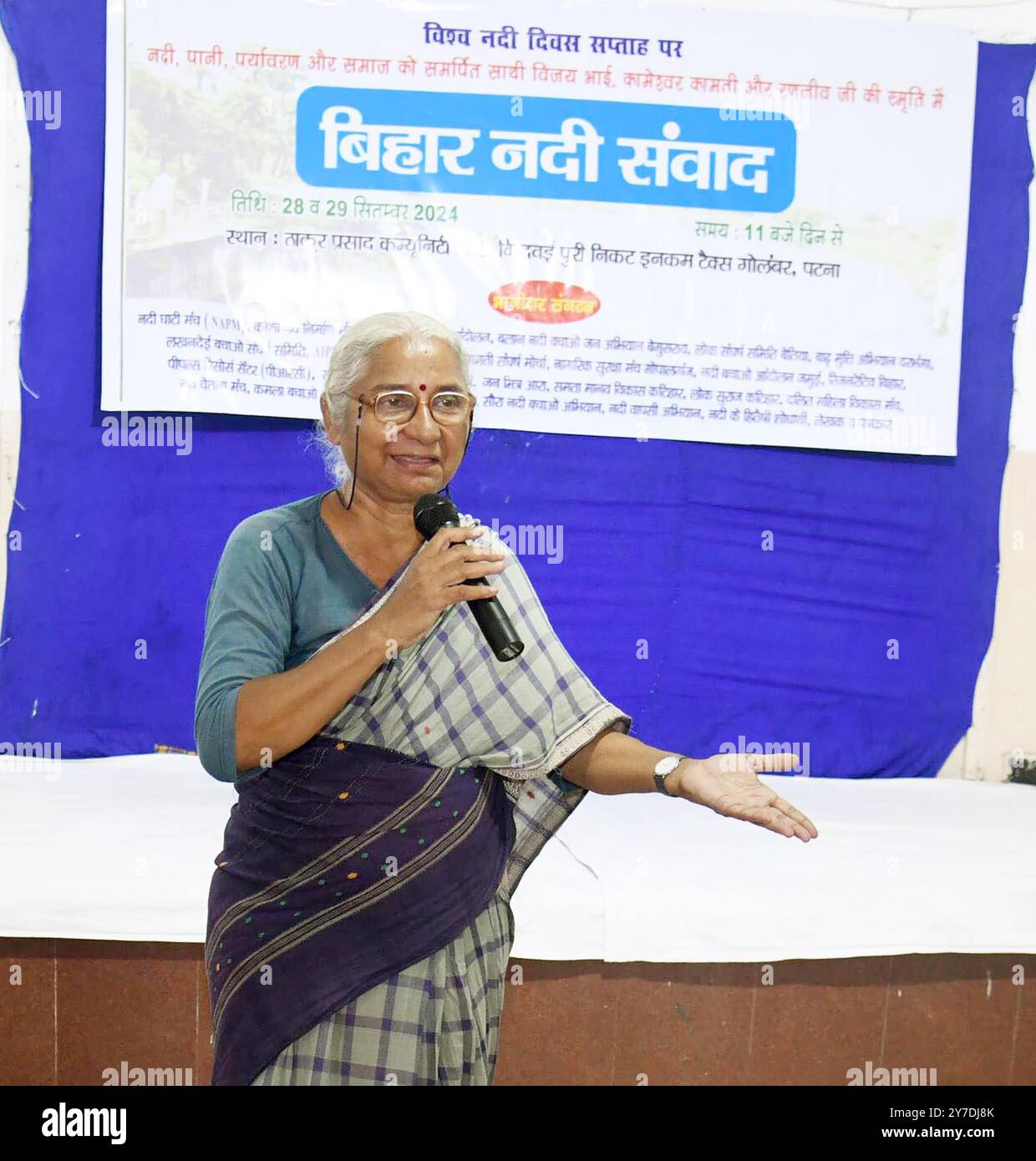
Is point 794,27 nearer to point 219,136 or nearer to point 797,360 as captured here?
point 797,360

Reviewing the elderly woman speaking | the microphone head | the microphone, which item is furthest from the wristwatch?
the microphone head

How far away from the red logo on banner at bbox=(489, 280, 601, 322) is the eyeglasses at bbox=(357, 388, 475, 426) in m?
2.19

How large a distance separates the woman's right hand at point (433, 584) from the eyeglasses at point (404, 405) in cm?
23

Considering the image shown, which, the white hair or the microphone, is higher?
the white hair

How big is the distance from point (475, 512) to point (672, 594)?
641 mm

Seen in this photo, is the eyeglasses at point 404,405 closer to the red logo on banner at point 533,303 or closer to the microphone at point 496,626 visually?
the microphone at point 496,626

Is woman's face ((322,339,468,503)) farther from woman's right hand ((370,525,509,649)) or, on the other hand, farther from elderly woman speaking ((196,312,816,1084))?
woman's right hand ((370,525,509,649))

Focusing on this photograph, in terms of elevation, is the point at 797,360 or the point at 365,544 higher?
the point at 797,360

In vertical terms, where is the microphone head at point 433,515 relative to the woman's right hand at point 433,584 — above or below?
above

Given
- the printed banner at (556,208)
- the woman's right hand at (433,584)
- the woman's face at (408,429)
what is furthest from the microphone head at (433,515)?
the printed banner at (556,208)

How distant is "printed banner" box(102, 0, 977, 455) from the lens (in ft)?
11.9

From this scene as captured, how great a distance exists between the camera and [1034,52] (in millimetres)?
3830

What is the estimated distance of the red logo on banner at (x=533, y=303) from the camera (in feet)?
12.1
